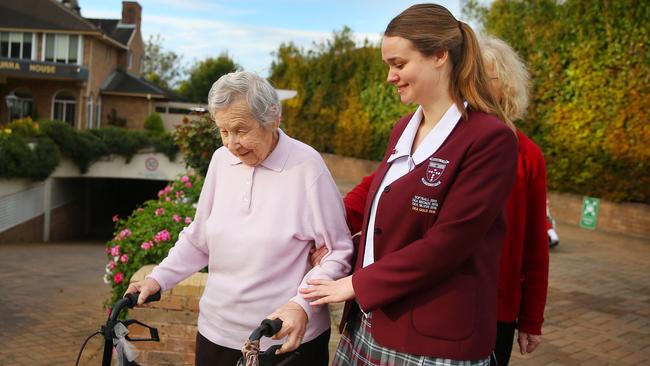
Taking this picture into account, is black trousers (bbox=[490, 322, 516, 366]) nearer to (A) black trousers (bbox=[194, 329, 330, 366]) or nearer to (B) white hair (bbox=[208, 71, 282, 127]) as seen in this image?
(A) black trousers (bbox=[194, 329, 330, 366])

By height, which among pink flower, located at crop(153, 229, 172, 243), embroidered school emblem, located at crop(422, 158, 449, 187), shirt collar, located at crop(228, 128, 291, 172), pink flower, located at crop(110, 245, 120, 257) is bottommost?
pink flower, located at crop(110, 245, 120, 257)

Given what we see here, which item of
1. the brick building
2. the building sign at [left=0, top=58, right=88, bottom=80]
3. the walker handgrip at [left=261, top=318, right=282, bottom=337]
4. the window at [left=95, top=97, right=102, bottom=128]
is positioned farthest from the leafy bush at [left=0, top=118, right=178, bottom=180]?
the walker handgrip at [left=261, top=318, right=282, bottom=337]

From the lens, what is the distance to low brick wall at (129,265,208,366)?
161 inches

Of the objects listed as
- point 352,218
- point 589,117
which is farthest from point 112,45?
point 352,218

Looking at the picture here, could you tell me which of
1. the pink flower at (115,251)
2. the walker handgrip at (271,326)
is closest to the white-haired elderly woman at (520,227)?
the walker handgrip at (271,326)

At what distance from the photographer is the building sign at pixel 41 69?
30.8m

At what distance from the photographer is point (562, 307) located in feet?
22.6

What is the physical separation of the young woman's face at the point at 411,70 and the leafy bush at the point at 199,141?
22.9ft

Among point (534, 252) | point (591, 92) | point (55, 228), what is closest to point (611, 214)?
point (591, 92)

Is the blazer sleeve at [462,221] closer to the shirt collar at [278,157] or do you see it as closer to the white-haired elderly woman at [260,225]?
the white-haired elderly woman at [260,225]

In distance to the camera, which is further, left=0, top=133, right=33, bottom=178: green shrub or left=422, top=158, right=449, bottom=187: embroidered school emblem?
left=0, top=133, right=33, bottom=178: green shrub

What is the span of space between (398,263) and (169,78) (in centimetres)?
5649

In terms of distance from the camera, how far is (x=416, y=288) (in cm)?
168

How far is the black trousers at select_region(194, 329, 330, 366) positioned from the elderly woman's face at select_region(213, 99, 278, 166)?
66 centimetres
